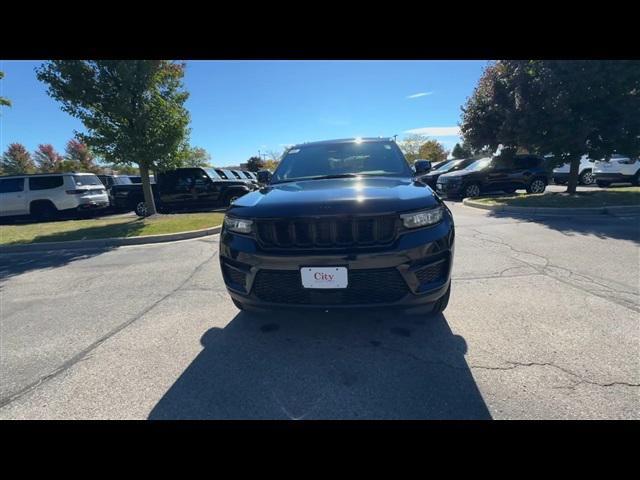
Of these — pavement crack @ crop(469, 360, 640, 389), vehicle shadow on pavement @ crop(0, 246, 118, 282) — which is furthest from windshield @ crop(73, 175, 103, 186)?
pavement crack @ crop(469, 360, 640, 389)

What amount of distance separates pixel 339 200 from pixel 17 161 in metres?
65.0

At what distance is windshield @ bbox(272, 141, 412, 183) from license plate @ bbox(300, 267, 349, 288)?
1.58m

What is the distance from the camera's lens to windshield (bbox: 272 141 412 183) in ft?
11.4

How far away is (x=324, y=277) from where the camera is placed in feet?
7.00

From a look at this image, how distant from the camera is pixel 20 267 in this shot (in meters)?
5.77

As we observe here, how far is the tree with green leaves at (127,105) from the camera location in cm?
815

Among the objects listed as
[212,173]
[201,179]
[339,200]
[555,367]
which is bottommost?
[555,367]

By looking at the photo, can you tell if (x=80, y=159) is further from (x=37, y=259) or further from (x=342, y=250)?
(x=342, y=250)

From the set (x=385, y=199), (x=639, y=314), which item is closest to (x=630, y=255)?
(x=639, y=314)

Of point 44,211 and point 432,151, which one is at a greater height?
point 432,151

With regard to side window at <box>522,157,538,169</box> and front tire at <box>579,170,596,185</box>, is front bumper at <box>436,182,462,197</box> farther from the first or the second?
front tire at <box>579,170,596,185</box>

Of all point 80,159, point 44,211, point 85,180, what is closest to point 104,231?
point 85,180
